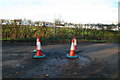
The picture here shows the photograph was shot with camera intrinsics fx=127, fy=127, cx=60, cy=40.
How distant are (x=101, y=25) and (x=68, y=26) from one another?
4.04m

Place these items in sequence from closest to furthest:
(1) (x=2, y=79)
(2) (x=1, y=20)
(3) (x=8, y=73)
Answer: (1) (x=2, y=79), (3) (x=8, y=73), (2) (x=1, y=20)

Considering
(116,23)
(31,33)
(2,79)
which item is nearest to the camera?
(2,79)

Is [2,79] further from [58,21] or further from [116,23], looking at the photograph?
[116,23]

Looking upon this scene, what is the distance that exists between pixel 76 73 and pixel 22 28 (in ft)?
32.6

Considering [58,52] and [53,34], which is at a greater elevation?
[53,34]

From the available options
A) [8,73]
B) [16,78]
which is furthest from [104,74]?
[8,73]

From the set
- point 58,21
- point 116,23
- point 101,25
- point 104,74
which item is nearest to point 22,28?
point 58,21

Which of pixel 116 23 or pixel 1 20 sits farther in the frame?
pixel 116 23

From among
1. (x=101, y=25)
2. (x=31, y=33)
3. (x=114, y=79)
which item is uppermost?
(x=101, y=25)

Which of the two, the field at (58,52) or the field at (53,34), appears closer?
the field at (58,52)

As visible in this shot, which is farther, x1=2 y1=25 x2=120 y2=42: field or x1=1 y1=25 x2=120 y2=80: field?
x1=2 y1=25 x2=120 y2=42: field

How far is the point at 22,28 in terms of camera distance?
503 inches

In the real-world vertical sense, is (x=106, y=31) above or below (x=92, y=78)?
above

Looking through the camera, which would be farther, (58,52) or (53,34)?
(53,34)
